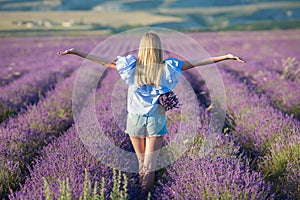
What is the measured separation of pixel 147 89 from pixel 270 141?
59.8 inches

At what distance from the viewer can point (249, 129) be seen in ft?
12.9

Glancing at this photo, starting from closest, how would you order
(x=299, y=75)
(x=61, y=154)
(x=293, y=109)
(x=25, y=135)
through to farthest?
(x=61, y=154)
(x=25, y=135)
(x=293, y=109)
(x=299, y=75)

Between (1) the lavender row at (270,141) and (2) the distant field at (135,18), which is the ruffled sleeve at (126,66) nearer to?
(1) the lavender row at (270,141)

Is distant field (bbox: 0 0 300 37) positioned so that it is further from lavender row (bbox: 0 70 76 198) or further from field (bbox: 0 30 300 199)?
field (bbox: 0 30 300 199)

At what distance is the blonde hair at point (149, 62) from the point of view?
9.07 feet

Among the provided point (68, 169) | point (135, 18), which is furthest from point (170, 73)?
point (135, 18)

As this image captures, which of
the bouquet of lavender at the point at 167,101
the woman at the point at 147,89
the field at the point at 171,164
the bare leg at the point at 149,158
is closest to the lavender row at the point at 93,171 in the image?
the field at the point at 171,164

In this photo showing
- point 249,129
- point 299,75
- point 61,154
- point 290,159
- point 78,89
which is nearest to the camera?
point 61,154

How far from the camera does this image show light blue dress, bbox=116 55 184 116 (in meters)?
2.86

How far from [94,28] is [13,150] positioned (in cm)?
4686

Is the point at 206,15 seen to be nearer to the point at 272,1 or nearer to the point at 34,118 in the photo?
the point at 272,1

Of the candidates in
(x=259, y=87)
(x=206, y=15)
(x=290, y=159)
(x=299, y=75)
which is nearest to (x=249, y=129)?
(x=290, y=159)

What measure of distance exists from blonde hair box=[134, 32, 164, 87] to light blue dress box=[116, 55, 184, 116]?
0.05 meters

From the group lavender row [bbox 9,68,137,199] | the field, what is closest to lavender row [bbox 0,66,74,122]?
the field
